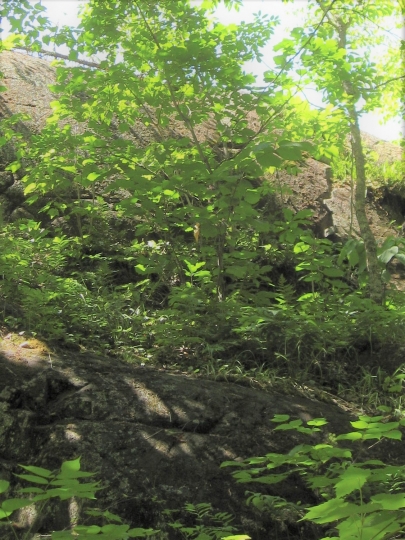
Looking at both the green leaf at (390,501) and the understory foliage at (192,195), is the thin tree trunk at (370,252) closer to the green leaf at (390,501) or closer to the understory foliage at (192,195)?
the understory foliage at (192,195)

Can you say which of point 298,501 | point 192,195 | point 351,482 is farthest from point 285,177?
point 351,482

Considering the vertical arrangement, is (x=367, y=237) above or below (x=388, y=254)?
above

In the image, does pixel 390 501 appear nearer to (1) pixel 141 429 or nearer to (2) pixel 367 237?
(1) pixel 141 429

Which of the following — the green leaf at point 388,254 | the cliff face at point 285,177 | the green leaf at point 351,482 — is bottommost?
the green leaf at point 351,482

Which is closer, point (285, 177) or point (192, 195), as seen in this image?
point (192, 195)

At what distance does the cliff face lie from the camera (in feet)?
28.1

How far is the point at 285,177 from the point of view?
930cm

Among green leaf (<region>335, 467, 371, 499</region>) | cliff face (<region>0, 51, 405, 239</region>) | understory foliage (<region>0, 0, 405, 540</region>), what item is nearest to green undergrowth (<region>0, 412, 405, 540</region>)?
green leaf (<region>335, 467, 371, 499</region>)

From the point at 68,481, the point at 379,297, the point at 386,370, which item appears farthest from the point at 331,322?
the point at 68,481

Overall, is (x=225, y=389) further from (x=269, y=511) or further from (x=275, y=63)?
(x=275, y=63)

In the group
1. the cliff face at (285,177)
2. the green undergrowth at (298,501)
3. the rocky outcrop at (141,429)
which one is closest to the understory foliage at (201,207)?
the rocky outcrop at (141,429)

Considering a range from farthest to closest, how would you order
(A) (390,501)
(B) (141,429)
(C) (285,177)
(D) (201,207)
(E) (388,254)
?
1. (C) (285,177)
2. (E) (388,254)
3. (D) (201,207)
4. (B) (141,429)
5. (A) (390,501)

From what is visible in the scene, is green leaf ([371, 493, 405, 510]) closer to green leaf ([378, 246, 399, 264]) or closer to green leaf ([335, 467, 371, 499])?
green leaf ([335, 467, 371, 499])

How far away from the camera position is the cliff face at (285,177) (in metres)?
8.58
